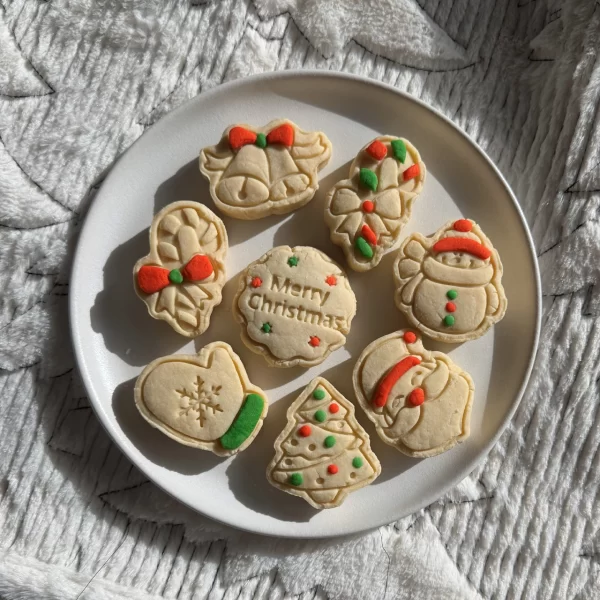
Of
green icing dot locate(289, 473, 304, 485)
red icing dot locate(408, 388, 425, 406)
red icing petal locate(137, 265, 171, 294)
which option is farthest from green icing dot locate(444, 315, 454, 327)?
red icing petal locate(137, 265, 171, 294)

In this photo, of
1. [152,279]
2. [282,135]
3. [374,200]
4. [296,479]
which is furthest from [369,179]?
[296,479]

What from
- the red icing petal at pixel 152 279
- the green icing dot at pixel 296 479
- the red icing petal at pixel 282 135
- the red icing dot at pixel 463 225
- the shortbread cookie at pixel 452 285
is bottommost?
the green icing dot at pixel 296 479

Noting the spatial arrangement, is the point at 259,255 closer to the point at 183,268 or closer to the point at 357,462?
the point at 183,268

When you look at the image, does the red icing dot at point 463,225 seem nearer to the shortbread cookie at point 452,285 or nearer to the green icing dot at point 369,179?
the shortbread cookie at point 452,285

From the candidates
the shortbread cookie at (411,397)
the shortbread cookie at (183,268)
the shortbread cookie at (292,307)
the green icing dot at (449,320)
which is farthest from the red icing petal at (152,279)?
the green icing dot at (449,320)

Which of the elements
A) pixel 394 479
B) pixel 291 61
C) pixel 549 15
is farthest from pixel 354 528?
pixel 549 15

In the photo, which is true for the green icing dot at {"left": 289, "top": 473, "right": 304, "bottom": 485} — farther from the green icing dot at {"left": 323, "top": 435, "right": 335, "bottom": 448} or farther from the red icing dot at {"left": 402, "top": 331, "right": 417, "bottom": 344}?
the red icing dot at {"left": 402, "top": 331, "right": 417, "bottom": 344}
